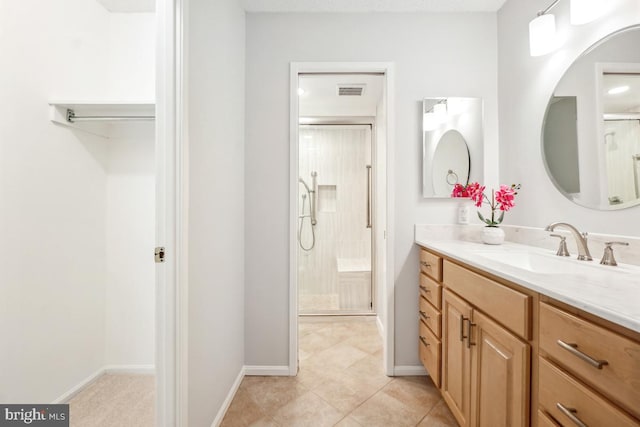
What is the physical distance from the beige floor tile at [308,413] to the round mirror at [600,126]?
177cm

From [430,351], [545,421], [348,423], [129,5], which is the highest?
[129,5]

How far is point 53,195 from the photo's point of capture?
5.10 feet

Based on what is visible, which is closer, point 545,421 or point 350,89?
point 545,421

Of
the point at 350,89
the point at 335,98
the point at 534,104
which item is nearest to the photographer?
the point at 534,104

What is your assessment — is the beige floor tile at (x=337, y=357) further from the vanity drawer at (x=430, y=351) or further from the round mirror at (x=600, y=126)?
the round mirror at (x=600, y=126)

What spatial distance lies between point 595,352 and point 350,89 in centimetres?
265

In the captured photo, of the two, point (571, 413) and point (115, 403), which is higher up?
point (571, 413)

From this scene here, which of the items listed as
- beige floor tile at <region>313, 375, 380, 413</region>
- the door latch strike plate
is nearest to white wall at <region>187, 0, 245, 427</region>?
the door latch strike plate

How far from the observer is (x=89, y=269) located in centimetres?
178

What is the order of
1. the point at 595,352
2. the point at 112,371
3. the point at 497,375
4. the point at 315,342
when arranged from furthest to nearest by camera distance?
the point at 315,342, the point at 112,371, the point at 497,375, the point at 595,352

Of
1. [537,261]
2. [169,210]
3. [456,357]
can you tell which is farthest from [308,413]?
[537,261]

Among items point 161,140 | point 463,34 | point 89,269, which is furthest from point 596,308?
point 89,269

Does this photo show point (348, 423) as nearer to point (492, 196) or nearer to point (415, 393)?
point (415, 393)

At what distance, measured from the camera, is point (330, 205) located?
3.64m
